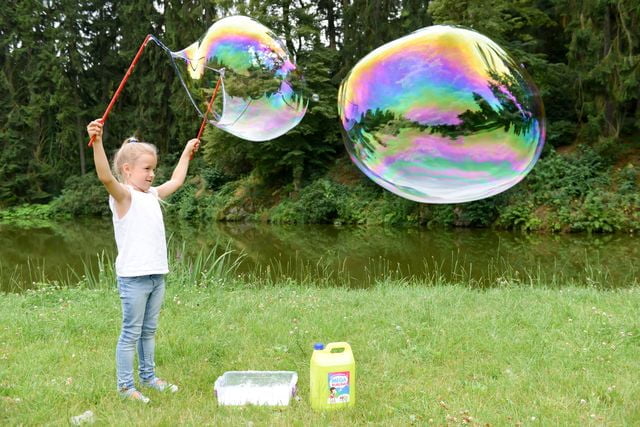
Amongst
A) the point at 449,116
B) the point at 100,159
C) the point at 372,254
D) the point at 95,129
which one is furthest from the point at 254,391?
the point at 372,254

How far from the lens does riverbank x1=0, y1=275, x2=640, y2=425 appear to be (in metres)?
2.84

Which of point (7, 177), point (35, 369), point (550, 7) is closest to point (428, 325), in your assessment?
point (35, 369)

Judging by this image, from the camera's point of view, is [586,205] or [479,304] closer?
[479,304]

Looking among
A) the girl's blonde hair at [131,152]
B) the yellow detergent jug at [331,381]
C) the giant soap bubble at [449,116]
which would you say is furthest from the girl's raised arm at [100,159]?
the giant soap bubble at [449,116]

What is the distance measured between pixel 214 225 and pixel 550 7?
47.4 ft

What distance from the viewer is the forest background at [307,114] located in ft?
52.8

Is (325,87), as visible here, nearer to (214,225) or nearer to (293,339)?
(214,225)

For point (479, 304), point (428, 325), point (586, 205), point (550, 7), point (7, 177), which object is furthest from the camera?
point (7, 177)

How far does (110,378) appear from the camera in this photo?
334cm

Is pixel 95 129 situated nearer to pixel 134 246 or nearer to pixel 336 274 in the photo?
pixel 134 246

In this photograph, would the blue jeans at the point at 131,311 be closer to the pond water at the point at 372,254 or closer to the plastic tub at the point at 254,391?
the plastic tub at the point at 254,391

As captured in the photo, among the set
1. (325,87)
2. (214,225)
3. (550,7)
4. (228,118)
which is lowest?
(214,225)

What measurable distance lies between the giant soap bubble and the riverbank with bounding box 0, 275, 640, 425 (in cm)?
108

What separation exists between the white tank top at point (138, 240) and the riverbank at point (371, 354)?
70 centimetres
